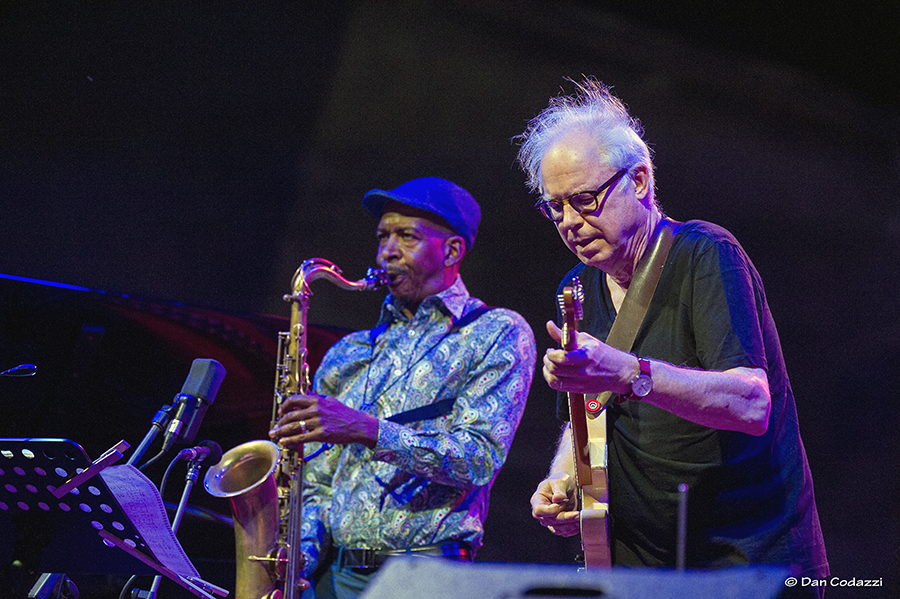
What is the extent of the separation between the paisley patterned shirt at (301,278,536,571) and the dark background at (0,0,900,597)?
1.91ft

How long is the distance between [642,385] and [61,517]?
156 centimetres

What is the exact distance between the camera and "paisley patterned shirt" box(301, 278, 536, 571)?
2943 mm

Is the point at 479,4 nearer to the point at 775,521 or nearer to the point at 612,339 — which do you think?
the point at 612,339

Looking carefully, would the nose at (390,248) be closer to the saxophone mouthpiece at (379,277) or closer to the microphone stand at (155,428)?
the saxophone mouthpiece at (379,277)

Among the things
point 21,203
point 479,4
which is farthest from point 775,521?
point 21,203

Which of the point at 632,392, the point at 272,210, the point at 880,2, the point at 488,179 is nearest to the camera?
the point at 632,392

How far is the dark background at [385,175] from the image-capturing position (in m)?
3.52

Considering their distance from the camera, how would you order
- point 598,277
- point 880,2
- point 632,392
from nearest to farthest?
point 632,392 < point 598,277 < point 880,2

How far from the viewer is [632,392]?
1.66m

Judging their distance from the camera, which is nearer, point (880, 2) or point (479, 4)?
point (880, 2)

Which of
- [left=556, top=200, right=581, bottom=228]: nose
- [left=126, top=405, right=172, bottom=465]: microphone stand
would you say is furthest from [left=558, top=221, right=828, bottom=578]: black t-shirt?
[left=126, top=405, right=172, bottom=465]: microphone stand

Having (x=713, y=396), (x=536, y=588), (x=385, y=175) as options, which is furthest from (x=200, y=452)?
(x=385, y=175)

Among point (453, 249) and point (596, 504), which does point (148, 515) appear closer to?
point (596, 504)

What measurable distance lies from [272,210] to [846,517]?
145 inches
